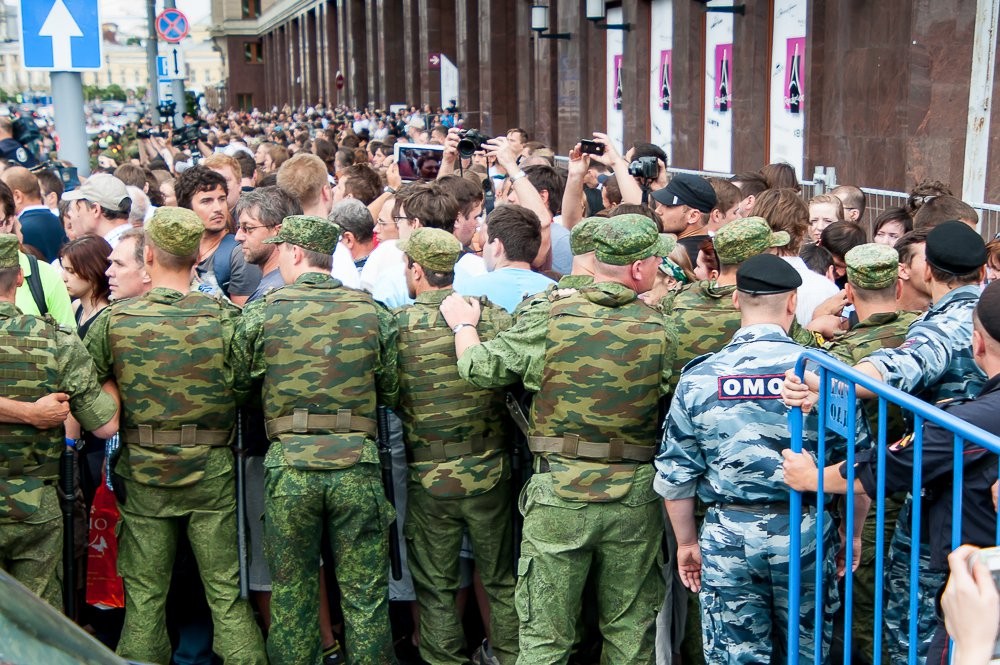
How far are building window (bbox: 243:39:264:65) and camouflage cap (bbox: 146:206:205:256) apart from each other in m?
78.2

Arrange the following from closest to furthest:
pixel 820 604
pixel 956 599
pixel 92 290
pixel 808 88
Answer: pixel 956 599 → pixel 820 604 → pixel 92 290 → pixel 808 88

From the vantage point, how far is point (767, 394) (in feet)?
12.5

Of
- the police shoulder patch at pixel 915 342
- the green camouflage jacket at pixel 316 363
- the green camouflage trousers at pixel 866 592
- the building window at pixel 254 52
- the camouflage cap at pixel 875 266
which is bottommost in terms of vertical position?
the green camouflage trousers at pixel 866 592

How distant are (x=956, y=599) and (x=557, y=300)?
2.38m

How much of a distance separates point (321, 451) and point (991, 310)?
7.90ft

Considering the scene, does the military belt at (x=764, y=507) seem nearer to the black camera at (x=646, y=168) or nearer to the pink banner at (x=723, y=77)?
the black camera at (x=646, y=168)

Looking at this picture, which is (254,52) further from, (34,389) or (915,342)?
(915,342)

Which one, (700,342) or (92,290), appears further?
(92,290)

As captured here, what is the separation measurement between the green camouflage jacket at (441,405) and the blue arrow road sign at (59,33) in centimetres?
399

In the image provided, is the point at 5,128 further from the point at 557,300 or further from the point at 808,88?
the point at 557,300

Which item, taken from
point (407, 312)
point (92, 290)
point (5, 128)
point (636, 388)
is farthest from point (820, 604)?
point (5, 128)

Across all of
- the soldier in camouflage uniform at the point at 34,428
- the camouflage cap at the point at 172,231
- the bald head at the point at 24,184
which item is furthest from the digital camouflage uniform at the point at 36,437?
the bald head at the point at 24,184

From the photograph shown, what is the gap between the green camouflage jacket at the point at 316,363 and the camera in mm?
4395

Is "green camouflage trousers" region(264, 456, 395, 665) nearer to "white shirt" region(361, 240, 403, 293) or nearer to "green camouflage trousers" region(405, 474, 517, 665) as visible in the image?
"green camouflage trousers" region(405, 474, 517, 665)
